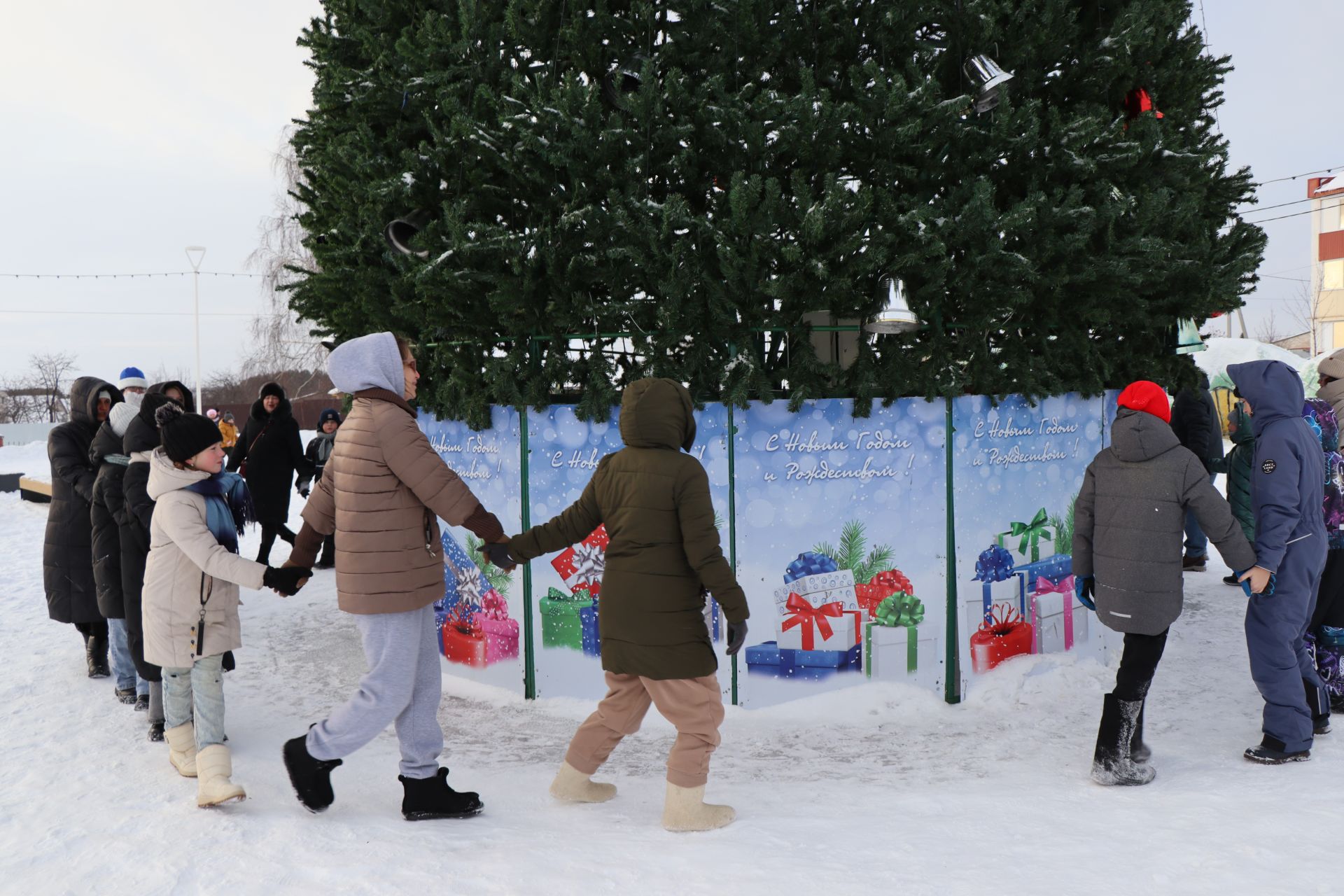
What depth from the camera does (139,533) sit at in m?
4.48

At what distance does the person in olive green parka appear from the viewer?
3.57 m

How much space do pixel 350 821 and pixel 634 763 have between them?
4.92ft

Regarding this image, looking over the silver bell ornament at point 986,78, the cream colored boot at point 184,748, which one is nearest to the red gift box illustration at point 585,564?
the cream colored boot at point 184,748

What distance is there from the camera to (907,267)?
16.2 ft

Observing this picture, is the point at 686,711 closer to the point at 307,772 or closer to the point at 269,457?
the point at 307,772

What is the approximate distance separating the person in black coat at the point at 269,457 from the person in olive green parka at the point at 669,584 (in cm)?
604

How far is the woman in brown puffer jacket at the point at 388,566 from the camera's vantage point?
3.62m

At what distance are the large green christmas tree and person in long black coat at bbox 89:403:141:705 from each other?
1414 mm

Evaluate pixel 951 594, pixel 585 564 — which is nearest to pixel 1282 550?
pixel 951 594

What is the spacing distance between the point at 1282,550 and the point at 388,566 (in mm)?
3919

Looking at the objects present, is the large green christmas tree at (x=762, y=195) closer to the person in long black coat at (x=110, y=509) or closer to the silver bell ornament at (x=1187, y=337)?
the silver bell ornament at (x=1187, y=337)

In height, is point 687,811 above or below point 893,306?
below

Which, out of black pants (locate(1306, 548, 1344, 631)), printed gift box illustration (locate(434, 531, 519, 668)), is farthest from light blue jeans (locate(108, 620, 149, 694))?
black pants (locate(1306, 548, 1344, 631))

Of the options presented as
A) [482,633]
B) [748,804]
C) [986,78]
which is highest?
[986,78]
